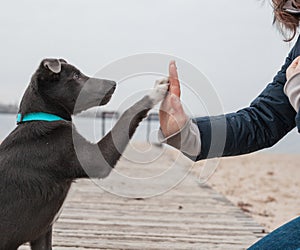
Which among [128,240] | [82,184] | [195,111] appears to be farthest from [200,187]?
[195,111]

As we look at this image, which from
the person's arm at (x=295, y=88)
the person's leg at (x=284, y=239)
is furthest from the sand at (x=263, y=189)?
the person's arm at (x=295, y=88)

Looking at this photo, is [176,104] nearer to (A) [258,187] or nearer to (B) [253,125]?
(B) [253,125]

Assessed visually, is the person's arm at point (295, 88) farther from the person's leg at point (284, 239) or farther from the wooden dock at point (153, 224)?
the wooden dock at point (153, 224)

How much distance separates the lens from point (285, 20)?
2504 millimetres

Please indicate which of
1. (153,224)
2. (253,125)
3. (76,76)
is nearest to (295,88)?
(253,125)

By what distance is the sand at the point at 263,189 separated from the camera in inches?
221

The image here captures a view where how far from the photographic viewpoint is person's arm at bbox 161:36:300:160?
2.44 meters

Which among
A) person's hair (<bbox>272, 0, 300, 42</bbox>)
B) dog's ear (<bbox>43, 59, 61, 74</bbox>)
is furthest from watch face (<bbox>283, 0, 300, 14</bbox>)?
dog's ear (<bbox>43, 59, 61, 74</bbox>)

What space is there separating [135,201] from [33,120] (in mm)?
2523

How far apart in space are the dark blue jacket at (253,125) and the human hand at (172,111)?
16 cm

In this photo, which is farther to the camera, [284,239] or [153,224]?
[153,224]

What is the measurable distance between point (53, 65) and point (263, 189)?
538 cm

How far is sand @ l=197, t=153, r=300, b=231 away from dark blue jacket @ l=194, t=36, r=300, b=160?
2385mm

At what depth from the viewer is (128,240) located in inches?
144
